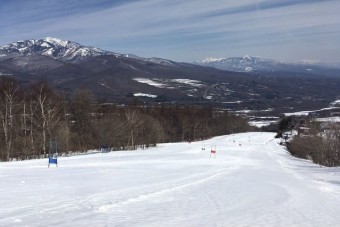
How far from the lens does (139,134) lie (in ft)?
277

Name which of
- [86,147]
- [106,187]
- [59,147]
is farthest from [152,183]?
[86,147]

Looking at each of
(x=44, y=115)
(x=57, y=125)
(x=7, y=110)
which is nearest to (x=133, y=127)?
(x=57, y=125)

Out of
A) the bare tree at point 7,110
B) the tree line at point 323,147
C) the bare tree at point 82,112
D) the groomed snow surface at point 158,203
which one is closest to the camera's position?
the groomed snow surface at point 158,203

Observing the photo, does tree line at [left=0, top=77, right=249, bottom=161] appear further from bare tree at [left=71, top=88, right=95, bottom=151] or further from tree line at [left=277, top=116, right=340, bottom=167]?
tree line at [left=277, top=116, right=340, bottom=167]

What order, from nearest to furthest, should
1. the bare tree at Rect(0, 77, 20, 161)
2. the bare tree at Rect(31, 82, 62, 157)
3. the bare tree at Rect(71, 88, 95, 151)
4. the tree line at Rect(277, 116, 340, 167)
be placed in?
1. the bare tree at Rect(0, 77, 20, 161)
2. the bare tree at Rect(31, 82, 62, 157)
3. the tree line at Rect(277, 116, 340, 167)
4. the bare tree at Rect(71, 88, 95, 151)

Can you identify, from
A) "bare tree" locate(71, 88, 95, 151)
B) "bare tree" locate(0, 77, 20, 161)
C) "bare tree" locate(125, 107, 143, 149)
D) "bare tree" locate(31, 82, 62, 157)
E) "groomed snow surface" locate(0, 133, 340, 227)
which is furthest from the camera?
"bare tree" locate(71, 88, 95, 151)

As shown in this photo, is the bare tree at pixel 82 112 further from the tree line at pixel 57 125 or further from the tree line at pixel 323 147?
the tree line at pixel 323 147

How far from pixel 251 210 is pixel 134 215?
4.35 meters

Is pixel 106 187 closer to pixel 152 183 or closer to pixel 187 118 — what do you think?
pixel 152 183

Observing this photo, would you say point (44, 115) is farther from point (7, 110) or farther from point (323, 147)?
point (323, 147)

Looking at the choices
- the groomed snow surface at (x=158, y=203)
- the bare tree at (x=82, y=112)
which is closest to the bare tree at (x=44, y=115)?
the bare tree at (x=82, y=112)

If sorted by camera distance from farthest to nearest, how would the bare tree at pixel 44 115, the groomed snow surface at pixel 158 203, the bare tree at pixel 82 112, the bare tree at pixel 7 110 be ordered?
1. the bare tree at pixel 82 112
2. the bare tree at pixel 44 115
3. the bare tree at pixel 7 110
4. the groomed snow surface at pixel 158 203

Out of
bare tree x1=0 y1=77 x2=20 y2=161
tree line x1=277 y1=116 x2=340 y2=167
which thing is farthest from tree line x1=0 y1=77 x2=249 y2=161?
tree line x1=277 y1=116 x2=340 y2=167

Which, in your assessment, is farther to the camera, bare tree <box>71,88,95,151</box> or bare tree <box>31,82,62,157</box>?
bare tree <box>71,88,95,151</box>
